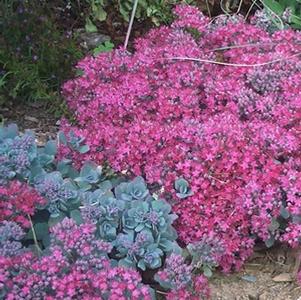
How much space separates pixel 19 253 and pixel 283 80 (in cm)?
145

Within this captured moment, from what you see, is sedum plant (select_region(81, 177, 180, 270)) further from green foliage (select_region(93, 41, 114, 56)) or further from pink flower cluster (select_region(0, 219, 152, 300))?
green foliage (select_region(93, 41, 114, 56))

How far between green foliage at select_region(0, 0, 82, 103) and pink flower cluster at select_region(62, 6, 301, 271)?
0.21 m

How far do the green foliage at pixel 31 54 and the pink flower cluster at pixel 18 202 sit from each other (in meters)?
1.09

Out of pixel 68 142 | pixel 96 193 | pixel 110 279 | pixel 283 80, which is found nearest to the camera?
pixel 110 279

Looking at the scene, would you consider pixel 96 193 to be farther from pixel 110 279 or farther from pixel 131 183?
pixel 110 279

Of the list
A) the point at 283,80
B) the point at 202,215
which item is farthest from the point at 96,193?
the point at 283,80

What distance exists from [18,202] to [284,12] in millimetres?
1988

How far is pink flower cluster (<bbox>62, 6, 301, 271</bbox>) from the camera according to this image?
272 cm

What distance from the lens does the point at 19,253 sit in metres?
2.32

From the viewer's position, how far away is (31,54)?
3604mm

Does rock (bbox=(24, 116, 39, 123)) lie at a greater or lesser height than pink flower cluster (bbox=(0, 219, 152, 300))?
lesser

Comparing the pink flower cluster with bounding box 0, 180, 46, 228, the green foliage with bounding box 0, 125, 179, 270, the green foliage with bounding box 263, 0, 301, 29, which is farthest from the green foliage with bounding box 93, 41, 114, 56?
the pink flower cluster with bounding box 0, 180, 46, 228

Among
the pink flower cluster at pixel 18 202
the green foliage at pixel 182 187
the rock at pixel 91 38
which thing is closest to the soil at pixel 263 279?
the green foliage at pixel 182 187

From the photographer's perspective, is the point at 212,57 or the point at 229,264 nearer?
the point at 229,264
